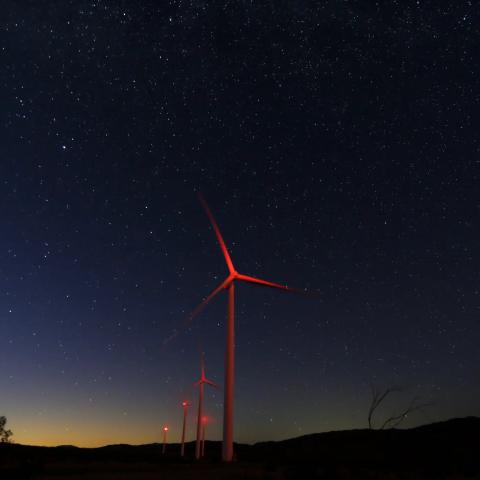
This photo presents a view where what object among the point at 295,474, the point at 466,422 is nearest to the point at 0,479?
the point at 295,474

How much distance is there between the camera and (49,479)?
1035 inches

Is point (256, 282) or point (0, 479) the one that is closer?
point (0, 479)

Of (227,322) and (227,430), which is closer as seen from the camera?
(227,430)

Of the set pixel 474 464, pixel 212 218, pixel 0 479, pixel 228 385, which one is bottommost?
pixel 0 479

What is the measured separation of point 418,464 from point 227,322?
16.7 meters

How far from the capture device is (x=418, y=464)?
35969 millimetres

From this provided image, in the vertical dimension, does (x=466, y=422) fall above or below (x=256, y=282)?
above

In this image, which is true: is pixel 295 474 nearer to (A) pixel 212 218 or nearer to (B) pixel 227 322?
(B) pixel 227 322

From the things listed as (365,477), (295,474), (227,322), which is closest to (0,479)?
(295,474)

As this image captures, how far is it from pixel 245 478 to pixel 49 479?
1207 cm

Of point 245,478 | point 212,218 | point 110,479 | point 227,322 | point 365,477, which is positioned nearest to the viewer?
point 245,478

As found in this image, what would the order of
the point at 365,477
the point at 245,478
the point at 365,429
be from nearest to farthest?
the point at 245,478 < the point at 365,477 < the point at 365,429

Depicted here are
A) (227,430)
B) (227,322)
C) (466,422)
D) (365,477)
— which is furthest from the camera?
(466,422)

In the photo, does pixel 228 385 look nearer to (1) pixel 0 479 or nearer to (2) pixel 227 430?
(2) pixel 227 430
